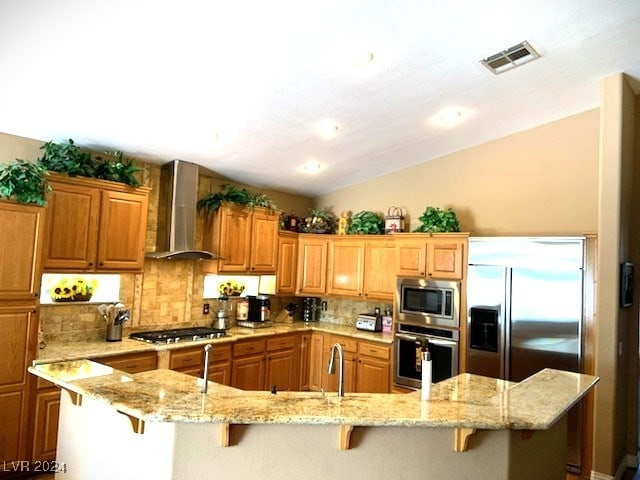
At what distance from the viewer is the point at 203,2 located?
91.5 inches

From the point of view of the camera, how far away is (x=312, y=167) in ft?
17.2

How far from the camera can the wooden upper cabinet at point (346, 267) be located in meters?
5.55

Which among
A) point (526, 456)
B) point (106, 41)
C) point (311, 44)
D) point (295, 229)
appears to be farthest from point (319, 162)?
point (526, 456)

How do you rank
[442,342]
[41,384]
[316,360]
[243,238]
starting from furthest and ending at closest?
[316,360] < [243,238] < [442,342] < [41,384]

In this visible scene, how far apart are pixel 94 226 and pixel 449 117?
3.46m

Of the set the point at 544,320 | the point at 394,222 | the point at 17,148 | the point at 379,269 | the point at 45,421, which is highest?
the point at 17,148

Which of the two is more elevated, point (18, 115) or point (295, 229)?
point (18, 115)

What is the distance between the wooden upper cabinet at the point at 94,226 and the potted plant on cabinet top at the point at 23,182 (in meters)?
0.30

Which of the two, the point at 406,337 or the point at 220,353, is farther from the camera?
the point at 406,337

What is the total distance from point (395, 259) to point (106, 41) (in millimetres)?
3692

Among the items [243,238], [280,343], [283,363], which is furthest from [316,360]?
[243,238]

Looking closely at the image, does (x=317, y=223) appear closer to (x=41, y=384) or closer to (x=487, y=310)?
(x=487, y=310)

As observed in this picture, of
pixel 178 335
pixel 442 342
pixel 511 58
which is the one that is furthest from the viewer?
pixel 442 342

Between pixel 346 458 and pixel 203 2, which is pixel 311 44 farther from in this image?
pixel 346 458
